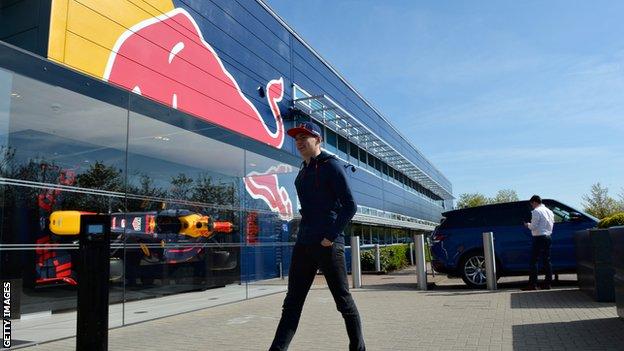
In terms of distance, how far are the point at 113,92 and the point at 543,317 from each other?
6552 millimetres

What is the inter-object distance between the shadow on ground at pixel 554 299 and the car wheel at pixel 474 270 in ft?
4.27

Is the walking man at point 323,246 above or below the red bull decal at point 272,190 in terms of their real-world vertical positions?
below

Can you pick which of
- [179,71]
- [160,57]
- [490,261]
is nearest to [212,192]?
[179,71]

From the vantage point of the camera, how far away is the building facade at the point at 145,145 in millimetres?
7891

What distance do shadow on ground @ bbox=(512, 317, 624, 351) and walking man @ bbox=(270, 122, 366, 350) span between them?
6.39ft

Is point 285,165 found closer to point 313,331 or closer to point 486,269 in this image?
point 486,269

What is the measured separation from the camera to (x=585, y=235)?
796cm

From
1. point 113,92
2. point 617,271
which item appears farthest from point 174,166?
point 617,271

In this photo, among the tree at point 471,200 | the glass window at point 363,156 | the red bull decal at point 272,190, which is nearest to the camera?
the red bull decal at point 272,190

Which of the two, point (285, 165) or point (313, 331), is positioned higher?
point (285, 165)

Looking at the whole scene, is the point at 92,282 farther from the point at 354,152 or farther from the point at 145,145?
the point at 354,152

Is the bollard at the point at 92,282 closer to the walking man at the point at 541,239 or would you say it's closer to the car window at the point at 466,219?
the walking man at the point at 541,239

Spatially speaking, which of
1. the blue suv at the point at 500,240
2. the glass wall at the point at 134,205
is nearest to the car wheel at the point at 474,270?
the blue suv at the point at 500,240

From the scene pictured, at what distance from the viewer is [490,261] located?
10078 millimetres
